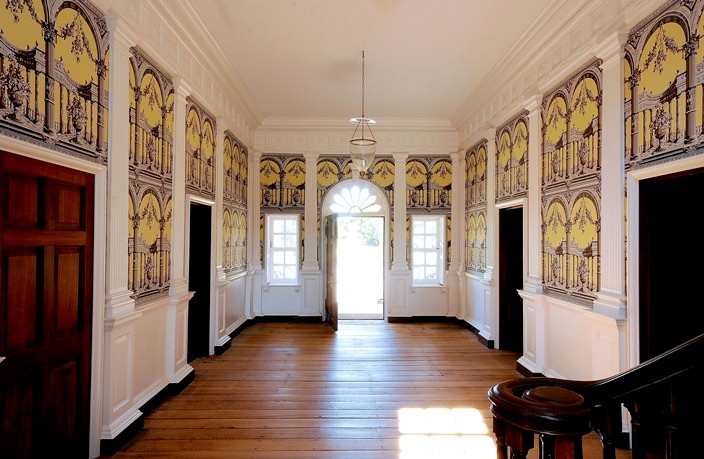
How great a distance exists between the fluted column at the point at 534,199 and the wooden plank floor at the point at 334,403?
4.09 ft

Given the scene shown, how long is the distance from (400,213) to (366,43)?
3994mm

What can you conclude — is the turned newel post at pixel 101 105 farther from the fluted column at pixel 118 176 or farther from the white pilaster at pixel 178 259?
the white pilaster at pixel 178 259

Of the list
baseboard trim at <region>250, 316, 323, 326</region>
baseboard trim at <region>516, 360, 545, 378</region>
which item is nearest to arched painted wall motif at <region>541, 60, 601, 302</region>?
baseboard trim at <region>516, 360, 545, 378</region>

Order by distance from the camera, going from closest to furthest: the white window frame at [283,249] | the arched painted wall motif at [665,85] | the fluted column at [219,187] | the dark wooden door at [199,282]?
the arched painted wall motif at [665,85], the dark wooden door at [199,282], the fluted column at [219,187], the white window frame at [283,249]

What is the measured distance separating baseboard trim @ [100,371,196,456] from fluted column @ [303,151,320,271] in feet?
12.6

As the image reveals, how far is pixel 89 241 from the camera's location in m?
2.91

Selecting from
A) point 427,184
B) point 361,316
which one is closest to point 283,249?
point 361,316

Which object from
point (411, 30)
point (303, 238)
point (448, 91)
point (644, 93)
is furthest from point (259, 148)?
point (644, 93)

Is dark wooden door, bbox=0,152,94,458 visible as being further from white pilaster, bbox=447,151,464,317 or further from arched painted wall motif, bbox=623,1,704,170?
white pilaster, bbox=447,151,464,317

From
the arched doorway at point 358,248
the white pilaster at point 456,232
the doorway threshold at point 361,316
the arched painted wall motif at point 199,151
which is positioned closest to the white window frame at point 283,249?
the arched doorway at point 358,248

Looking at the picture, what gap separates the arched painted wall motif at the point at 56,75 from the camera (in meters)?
2.15

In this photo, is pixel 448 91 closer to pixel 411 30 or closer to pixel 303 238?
pixel 411 30

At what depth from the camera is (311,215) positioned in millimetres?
8219

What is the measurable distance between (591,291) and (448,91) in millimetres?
3905
